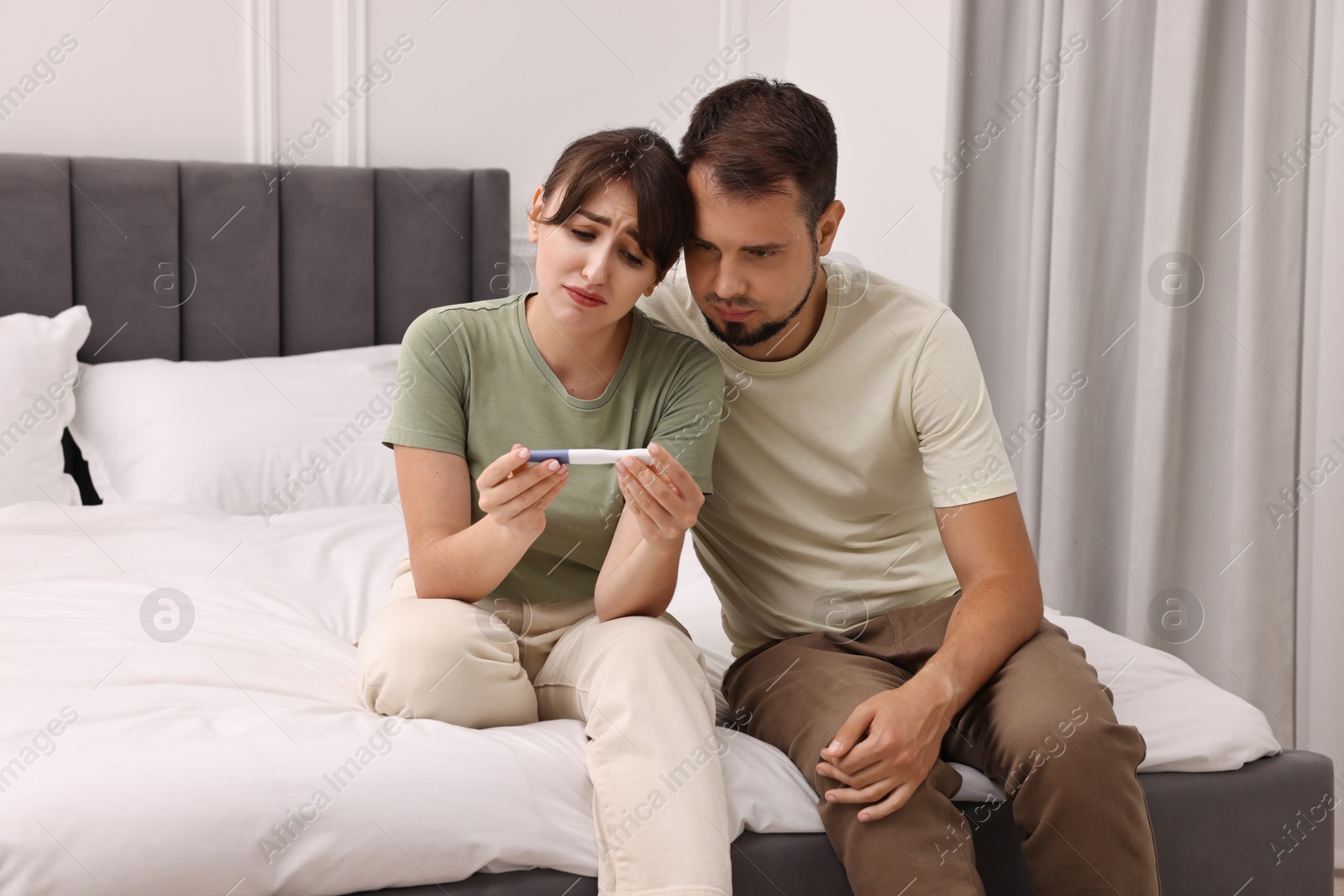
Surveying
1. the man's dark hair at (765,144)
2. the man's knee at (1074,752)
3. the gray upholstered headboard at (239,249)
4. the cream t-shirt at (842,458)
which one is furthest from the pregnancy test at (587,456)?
the gray upholstered headboard at (239,249)

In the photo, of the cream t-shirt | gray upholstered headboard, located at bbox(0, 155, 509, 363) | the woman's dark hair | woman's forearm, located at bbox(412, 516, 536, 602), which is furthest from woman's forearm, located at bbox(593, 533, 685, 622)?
gray upholstered headboard, located at bbox(0, 155, 509, 363)

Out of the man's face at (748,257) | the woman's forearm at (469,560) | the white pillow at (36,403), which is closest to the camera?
the woman's forearm at (469,560)

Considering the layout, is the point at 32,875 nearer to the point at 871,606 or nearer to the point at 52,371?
the point at 871,606

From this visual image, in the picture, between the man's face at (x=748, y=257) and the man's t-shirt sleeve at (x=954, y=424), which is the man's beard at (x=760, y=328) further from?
the man's t-shirt sleeve at (x=954, y=424)

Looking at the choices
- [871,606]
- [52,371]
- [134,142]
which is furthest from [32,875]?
[134,142]

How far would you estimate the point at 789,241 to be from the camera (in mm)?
1294

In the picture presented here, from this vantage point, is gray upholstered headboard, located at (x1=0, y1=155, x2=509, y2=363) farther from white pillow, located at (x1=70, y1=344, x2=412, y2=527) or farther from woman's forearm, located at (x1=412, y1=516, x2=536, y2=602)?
woman's forearm, located at (x1=412, y1=516, x2=536, y2=602)

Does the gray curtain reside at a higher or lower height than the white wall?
lower

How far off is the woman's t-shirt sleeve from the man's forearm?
32 cm

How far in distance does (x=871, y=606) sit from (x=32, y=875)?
922 millimetres

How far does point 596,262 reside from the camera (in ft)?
3.98

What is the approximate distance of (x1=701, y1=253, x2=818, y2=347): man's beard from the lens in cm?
134

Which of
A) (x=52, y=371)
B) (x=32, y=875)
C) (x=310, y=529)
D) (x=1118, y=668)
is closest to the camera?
(x=32, y=875)

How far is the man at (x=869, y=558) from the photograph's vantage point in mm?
1055
